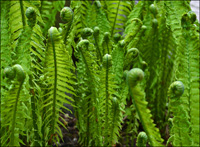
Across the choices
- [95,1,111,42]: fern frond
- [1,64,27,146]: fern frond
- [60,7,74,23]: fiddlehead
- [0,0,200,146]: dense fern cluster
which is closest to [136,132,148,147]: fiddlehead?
[0,0,200,146]: dense fern cluster

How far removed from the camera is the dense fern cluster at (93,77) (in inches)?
20.2

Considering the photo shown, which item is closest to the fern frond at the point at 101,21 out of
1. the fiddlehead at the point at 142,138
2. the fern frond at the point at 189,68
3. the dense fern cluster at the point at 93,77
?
the dense fern cluster at the point at 93,77

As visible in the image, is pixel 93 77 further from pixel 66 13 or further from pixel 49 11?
pixel 49 11

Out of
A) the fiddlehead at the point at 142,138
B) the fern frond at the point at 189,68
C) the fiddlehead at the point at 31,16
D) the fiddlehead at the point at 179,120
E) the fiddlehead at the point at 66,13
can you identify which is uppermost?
the fiddlehead at the point at 66,13

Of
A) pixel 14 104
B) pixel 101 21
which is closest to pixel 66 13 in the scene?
pixel 14 104

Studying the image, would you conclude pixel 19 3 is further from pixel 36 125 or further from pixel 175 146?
pixel 175 146

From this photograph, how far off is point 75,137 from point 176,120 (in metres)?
0.77

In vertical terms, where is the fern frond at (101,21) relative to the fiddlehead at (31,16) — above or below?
above

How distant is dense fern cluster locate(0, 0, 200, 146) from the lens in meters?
0.51

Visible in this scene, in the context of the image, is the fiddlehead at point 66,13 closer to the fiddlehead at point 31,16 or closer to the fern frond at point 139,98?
the fiddlehead at point 31,16

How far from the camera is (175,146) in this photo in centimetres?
53

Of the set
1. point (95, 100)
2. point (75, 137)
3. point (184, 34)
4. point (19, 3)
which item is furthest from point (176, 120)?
point (75, 137)

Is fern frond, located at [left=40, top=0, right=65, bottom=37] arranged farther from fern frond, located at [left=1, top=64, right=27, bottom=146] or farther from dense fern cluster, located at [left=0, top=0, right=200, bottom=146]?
fern frond, located at [left=1, top=64, right=27, bottom=146]

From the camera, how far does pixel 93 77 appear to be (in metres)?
0.81
